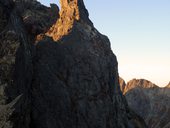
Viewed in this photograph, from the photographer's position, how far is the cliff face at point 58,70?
161 ft

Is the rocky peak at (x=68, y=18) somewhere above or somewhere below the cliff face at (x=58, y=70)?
above

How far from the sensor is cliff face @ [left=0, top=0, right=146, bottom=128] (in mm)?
48938

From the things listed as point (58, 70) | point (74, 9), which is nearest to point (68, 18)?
point (74, 9)

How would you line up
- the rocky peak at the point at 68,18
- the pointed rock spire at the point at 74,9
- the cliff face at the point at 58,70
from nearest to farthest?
the cliff face at the point at 58,70 < the rocky peak at the point at 68,18 < the pointed rock spire at the point at 74,9

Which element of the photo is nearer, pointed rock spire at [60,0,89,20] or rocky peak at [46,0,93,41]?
rocky peak at [46,0,93,41]

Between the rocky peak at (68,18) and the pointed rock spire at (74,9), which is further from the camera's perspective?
the pointed rock spire at (74,9)

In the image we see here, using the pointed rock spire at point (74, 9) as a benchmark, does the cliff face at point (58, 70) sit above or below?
below

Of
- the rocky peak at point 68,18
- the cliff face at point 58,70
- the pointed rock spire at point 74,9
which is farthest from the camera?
the pointed rock spire at point 74,9

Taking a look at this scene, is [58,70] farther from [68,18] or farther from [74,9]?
[74,9]

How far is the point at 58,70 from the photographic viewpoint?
63.6 m

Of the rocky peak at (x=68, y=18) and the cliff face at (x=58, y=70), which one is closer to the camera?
the cliff face at (x=58, y=70)

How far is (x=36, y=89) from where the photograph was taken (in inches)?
2269

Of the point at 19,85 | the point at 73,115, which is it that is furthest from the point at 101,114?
the point at 19,85

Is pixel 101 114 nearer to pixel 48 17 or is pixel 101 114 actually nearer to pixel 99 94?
pixel 99 94
